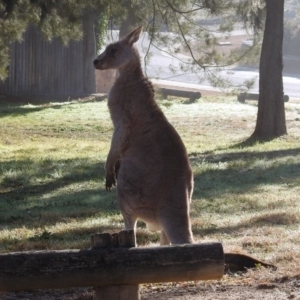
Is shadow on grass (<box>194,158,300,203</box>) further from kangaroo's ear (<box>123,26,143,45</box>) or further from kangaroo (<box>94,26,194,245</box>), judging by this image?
kangaroo (<box>94,26,194,245</box>)

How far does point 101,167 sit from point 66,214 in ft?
14.2

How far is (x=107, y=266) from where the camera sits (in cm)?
487

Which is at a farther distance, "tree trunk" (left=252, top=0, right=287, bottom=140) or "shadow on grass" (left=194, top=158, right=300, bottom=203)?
"tree trunk" (left=252, top=0, right=287, bottom=140)

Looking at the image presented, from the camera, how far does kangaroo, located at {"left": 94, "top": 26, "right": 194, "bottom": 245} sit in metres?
6.38

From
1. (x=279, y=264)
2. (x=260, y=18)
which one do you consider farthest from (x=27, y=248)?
(x=260, y=18)

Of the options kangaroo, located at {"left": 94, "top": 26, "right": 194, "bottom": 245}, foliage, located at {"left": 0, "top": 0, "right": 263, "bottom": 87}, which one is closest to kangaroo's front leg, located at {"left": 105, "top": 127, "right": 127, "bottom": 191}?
kangaroo, located at {"left": 94, "top": 26, "right": 194, "bottom": 245}

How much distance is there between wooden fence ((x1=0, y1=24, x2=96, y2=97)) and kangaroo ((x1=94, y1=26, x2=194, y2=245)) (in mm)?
22656

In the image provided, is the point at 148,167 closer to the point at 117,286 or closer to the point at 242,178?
the point at 117,286

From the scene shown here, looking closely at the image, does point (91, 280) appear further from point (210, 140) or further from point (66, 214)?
point (210, 140)

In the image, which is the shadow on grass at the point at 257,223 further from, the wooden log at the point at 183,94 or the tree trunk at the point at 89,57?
the tree trunk at the point at 89,57

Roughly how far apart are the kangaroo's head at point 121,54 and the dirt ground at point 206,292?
2.32 metres

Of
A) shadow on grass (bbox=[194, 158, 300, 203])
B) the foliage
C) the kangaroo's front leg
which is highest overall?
the foliage

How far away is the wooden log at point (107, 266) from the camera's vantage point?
15.8ft

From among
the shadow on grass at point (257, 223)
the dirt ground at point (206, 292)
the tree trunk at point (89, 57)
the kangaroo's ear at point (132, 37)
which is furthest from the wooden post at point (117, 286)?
the tree trunk at point (89, 57)
